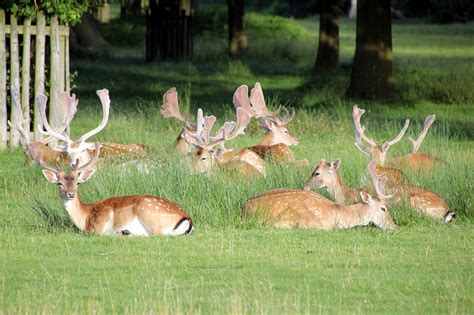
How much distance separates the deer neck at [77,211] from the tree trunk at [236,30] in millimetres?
24104

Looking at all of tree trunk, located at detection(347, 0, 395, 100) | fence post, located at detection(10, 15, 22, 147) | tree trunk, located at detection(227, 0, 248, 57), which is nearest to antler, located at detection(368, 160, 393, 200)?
fence post, located at detection(10, 15, 22, 147)

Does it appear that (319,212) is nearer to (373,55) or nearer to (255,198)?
(255,198)

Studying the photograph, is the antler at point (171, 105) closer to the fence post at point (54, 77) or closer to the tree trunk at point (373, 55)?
the fence post at point (54, 77)

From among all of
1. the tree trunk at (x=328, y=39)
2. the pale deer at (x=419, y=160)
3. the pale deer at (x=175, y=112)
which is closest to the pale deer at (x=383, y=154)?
the pale deer at (x=419, y=160)

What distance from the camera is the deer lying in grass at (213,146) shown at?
11859 millimetres

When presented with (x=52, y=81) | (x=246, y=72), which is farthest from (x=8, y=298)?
(x=246, y=72)

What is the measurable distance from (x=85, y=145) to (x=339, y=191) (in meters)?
2.37

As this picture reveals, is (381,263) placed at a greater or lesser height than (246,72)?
greater

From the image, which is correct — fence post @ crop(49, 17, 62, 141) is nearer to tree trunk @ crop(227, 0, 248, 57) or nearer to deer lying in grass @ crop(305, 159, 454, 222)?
deer lying in grass @ crop(305, 159, 454, 222)

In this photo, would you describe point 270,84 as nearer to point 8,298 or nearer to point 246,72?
point 246,72

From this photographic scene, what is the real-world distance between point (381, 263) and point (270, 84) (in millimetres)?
18741

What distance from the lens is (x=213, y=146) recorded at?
1206cm

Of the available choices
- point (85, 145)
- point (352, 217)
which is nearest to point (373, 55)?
point (85, 145)

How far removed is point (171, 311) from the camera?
24.1ft
